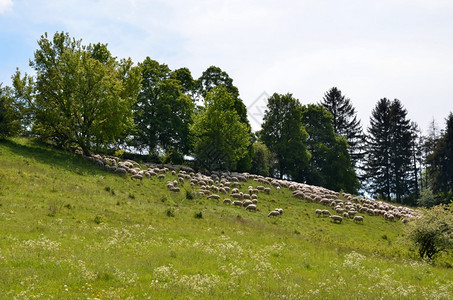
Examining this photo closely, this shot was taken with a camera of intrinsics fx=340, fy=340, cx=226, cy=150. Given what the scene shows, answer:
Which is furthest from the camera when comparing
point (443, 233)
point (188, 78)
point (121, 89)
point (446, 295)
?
point (188, 78)

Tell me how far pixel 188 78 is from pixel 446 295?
194 ft

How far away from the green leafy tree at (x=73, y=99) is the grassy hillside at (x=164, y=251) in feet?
28.4

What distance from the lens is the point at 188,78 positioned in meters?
67.0

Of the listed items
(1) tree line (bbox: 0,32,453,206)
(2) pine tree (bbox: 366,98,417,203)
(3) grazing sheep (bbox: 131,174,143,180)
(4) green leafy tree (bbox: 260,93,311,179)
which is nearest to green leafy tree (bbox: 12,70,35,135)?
(1) tree line (bbox: 0,32,453,206)

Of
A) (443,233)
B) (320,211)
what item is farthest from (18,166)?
(443,233)

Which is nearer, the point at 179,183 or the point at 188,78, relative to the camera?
the point at 179,183

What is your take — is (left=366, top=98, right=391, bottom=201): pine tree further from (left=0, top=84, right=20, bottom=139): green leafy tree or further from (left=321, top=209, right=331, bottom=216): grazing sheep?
(left=0, top=84, right=20, bottom=139): green leafy tree

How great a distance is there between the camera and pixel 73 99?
41688 millimetres

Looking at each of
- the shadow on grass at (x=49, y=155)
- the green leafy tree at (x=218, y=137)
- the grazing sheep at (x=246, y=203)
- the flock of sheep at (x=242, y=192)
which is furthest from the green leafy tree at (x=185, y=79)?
the grazing sheep at (x=246, y=203)

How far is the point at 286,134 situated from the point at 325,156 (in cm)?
1057

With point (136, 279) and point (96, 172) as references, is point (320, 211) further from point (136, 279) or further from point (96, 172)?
point (136, 279)

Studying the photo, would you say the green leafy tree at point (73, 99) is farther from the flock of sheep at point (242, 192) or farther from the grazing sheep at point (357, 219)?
the grazing sheep at point (357, 219)

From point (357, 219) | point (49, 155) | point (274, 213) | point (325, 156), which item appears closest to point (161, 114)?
point (49, 155)

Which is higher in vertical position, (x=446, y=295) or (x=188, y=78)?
(x=188, y=78)
